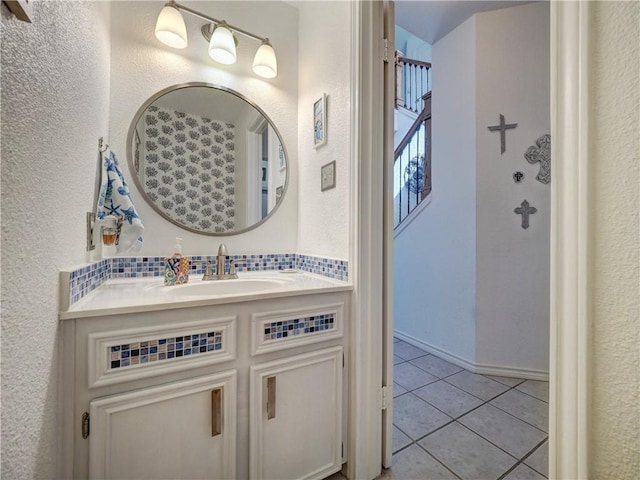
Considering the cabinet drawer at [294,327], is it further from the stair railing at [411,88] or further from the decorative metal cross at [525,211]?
the stair railing at [411,88]

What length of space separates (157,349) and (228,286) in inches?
20.3

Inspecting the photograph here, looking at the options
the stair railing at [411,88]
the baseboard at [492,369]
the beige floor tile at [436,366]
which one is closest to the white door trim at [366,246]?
the beige floor tile at [436,366]

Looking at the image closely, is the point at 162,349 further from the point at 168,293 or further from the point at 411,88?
the point at 411,88

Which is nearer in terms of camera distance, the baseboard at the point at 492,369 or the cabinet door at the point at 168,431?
the cabinet door at the point at 168,431

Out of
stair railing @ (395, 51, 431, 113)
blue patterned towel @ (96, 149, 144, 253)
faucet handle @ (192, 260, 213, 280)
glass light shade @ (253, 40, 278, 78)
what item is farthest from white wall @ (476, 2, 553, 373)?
stair railing @ (395, 51, 431, 113)

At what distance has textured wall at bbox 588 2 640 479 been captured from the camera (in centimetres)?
43

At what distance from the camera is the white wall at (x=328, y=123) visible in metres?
1.26

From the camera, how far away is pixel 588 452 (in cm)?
47

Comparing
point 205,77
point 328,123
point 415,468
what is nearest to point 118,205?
point 205,77

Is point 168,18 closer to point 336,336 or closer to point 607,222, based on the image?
point 336,336

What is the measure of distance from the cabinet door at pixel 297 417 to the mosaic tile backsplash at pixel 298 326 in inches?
3.6

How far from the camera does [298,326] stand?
3.47 feet

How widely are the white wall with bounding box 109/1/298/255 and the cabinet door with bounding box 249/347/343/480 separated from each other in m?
0.78

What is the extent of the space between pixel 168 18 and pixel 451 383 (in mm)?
2731
